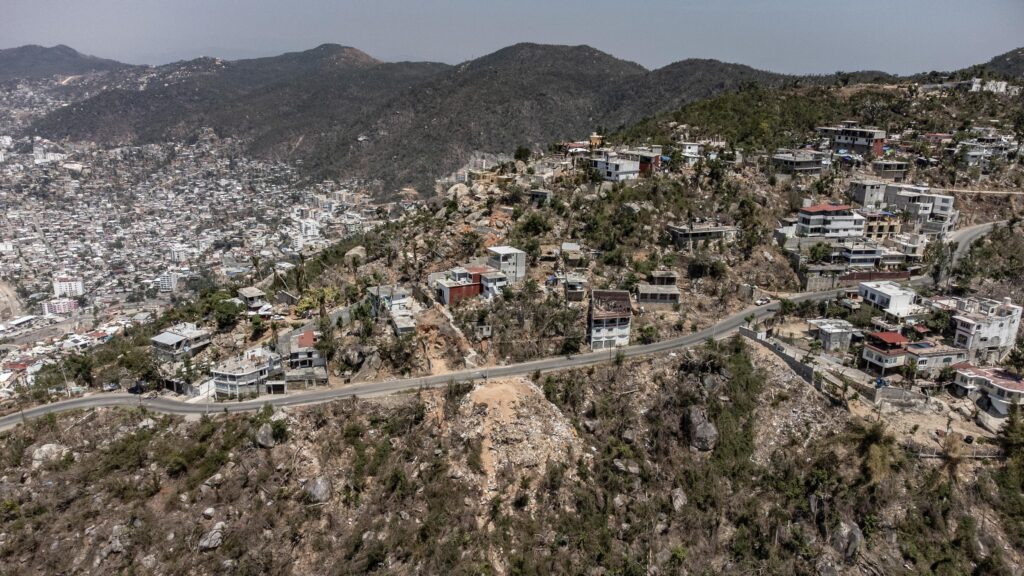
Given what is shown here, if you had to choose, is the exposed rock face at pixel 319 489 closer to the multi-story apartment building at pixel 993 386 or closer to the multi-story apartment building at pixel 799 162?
the multi-story apartment building at pixel 993 386

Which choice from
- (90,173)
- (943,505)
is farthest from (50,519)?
(90,173)

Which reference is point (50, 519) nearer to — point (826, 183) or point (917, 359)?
point (917, 359)

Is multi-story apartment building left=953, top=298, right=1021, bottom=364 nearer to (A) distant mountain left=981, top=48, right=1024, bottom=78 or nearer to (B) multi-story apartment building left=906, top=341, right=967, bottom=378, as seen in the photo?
(B) multi-story apartment building left=906, top=341, right=967, bottom=378

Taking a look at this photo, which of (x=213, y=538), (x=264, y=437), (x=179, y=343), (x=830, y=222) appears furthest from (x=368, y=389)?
(x=830, y=222)

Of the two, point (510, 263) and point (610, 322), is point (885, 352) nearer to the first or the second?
point (610, 322)

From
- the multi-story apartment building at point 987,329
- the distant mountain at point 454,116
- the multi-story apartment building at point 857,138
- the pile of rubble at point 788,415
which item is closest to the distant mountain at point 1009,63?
the distant mountain at point 454,116

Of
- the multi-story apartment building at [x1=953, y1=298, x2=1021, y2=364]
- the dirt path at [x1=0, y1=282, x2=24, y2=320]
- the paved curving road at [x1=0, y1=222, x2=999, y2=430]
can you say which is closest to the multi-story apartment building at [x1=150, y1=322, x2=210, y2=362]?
the paved curving road at [x1=0, y1=222, x2=999, y2=430]

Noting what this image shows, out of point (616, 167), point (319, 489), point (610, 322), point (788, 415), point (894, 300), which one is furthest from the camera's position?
point (616, 167)
